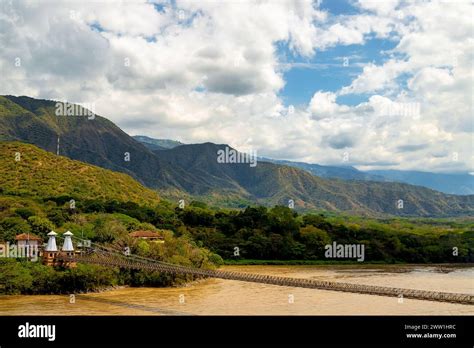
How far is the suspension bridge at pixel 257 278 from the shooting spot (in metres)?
21.0

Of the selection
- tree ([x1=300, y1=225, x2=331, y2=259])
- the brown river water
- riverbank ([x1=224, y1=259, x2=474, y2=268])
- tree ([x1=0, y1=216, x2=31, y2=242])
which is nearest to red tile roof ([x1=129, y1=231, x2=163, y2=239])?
the brown river water

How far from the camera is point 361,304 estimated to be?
28016 millimetres

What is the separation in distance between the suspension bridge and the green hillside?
29.8m

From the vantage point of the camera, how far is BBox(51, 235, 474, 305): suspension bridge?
21000mm

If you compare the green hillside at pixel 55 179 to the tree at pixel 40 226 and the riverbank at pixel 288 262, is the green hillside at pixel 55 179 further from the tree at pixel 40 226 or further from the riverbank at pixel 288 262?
the tree at pixel 40 226

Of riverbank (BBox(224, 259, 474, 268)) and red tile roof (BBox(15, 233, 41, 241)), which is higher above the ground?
red tile roof (BBox(15, 233, 41, 241))

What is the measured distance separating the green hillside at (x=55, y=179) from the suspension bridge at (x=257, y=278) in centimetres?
2981

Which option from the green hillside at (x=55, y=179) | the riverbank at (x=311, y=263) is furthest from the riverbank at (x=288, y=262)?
the green hillside at (x=55, y=179)

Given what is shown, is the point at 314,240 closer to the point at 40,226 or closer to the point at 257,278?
the point at 40,226

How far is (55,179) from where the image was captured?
245ft

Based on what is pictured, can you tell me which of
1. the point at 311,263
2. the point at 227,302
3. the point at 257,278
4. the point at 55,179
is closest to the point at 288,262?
the point at 311,263

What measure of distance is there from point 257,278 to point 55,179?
185ft

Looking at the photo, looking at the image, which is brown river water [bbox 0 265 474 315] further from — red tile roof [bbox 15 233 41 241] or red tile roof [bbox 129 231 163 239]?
red tile roof [bbox 129 231 163 239]
